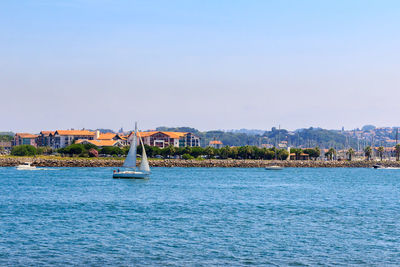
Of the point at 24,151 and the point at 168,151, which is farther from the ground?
the point at 168,151

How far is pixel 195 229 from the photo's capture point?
137 feet

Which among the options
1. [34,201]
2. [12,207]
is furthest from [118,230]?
[34,201]

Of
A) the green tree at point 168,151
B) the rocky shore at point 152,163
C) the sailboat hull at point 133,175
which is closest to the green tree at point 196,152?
the green tree at point 168,151

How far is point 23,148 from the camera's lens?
18838 cm

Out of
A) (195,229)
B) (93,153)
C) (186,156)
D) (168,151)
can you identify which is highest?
(168,151)

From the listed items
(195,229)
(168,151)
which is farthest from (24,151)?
(195,229)

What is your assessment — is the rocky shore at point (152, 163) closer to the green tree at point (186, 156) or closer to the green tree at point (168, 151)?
the green tree at point (186, 156)

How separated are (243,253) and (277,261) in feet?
8.99

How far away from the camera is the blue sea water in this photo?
105ft

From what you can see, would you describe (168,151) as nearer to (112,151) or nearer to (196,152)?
(196,152)

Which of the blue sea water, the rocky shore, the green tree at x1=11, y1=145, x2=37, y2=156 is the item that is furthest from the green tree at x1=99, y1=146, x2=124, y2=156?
the blue sea water

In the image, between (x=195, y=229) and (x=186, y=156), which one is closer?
(x=195, y=229)

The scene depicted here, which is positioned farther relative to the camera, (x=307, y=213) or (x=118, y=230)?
(x=307, y=213)

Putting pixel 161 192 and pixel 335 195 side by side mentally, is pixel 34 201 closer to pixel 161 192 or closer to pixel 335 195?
pixel 161 192
